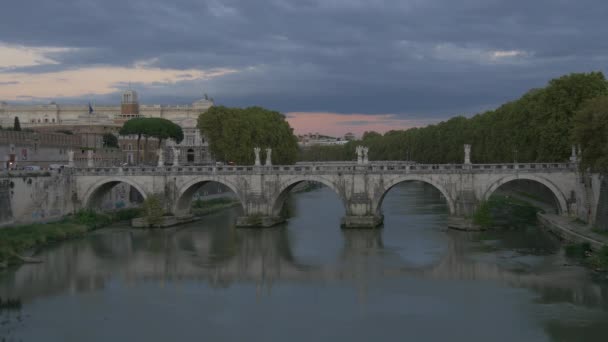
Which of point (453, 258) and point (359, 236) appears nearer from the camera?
point (453, 258)

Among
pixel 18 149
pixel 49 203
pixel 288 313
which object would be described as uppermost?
pixel 18 149

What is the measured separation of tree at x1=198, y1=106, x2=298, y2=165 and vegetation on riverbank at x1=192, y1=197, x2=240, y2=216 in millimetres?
3795

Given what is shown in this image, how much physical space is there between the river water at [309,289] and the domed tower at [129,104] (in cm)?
7312

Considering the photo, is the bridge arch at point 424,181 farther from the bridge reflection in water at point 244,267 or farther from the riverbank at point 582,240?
the riverbank at point 582,240

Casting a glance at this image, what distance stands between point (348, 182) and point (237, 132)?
17.5 metres

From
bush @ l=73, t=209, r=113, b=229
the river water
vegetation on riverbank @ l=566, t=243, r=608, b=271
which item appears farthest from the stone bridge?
vegetation on riverbank @ l=566, t=243, r=608, b=271

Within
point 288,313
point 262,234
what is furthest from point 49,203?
point 288,313

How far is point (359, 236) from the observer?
39.5 metres

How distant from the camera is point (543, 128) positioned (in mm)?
44438

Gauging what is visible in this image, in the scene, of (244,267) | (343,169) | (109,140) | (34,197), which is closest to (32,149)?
(34,197)

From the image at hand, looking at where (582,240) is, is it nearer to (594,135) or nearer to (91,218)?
(594,135)

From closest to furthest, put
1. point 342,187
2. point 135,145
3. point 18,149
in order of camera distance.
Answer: point 342,187, point 18,149, point 135,145

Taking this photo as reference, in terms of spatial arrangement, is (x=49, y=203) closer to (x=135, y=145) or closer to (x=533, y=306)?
(x=533, y=306)

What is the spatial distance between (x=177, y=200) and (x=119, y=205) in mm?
8273
